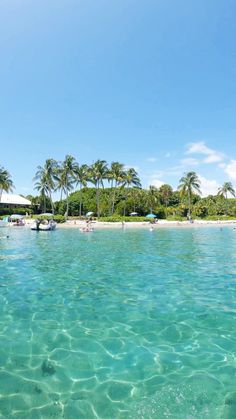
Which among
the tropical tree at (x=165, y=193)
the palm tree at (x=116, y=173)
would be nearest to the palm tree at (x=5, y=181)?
the palm tree at (x=116, y=173)

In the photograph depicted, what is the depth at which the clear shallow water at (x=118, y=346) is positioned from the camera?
16.3 feet

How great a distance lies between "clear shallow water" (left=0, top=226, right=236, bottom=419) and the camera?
498 cm

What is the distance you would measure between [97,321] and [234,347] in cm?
367

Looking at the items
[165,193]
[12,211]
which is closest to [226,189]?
[165,193]

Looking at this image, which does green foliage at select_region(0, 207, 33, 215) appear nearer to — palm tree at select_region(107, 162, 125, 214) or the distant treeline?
A: the distant treeline

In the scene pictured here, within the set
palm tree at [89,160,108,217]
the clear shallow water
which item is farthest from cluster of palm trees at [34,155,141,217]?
the clear shallow water

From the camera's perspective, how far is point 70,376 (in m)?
5.78

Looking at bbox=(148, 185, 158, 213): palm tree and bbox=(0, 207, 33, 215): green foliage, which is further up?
bbox=(148, 185, 158, 213): palm tree

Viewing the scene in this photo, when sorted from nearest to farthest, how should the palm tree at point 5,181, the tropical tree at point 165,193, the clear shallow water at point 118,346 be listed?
the clear shallow water at point 118,346 → the palm tree at point 5,181 → the tropical tree at point 165,193

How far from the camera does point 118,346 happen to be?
707 cm

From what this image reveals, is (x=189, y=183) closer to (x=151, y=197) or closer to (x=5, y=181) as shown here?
(x=151, y=197)

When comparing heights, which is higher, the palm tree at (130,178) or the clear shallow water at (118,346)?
the palm tree at (130,178)

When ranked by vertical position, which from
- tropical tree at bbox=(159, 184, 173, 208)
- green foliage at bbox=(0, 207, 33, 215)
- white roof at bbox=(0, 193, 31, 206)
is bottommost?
green foliage at bbox=(0, 207, 33, 215)

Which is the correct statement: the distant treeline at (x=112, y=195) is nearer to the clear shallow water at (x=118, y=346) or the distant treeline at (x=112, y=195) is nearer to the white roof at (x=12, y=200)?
the white roof at (x=12, y=200)
